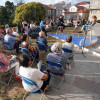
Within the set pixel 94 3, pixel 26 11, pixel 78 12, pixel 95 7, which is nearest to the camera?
pixel 26 11

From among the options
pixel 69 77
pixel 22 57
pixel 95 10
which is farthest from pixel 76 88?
pixel 95 10

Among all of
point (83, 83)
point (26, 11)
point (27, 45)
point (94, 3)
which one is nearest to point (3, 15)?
point (26, 11)

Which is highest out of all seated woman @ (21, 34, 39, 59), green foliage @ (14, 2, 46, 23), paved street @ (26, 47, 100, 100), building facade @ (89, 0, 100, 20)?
building facade @ (89, 0, 100, 20)

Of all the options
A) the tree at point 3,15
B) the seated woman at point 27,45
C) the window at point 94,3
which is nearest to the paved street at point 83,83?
the seated woman at point 27,45

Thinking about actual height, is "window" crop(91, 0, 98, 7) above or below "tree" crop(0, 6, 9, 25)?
above

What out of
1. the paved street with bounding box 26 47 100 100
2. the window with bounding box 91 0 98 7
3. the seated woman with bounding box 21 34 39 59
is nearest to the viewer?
the paved street with bounding box 26 47 100 100

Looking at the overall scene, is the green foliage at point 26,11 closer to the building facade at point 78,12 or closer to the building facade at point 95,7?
the building facade at point 95,7

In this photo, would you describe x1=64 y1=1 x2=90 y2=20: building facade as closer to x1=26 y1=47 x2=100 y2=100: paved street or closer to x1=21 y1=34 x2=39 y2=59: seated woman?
x1=26 y1=47 x2=100 y2=100: paved street

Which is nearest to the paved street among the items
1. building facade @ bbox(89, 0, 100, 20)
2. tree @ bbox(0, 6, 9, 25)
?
tree @ bbox(0, 6, 9, 25)

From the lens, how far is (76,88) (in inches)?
123

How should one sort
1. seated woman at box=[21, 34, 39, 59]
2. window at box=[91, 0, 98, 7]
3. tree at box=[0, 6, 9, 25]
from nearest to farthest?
1. seated woman at box=[21, 34, 39, 59]
2. tree at box=[0, 6, 9, 25]
3. window at box=[91, 0, 98, 7]

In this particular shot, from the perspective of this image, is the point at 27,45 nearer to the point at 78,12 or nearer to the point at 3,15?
the point at 3,15

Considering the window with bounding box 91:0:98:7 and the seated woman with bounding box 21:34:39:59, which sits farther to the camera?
the window with bounding box 91:0:98:7

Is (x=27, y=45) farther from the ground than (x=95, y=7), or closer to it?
closer to it
